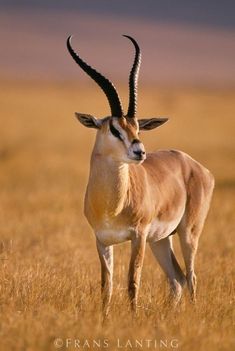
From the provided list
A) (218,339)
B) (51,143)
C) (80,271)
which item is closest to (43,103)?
(51,143)

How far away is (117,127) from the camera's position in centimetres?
904

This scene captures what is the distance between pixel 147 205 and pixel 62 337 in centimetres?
264

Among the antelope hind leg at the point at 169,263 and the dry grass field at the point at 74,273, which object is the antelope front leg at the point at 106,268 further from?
the antelope hind leg at the point at 169,263

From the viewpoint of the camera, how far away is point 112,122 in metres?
9.09

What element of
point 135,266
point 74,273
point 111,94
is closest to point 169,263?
point 74,273

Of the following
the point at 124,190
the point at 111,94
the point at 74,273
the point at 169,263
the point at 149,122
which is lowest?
the point at 74,273

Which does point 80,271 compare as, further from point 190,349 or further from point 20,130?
point 20,130

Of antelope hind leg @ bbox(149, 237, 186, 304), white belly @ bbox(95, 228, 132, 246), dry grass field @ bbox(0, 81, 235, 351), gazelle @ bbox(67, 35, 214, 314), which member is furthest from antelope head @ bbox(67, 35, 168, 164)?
antelope hind leg @ bbox(149, 237, 186, 304)

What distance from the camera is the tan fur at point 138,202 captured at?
9234 mm

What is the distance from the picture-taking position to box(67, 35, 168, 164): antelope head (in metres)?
8.89

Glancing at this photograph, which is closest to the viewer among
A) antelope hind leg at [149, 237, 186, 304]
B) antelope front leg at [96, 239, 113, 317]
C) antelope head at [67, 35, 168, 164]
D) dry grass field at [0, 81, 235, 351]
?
dry grass field at [0, 81, 235, 351]

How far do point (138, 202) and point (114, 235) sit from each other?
0.48 metres

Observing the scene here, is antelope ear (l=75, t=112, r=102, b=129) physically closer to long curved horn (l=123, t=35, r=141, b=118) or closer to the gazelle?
the gazelle

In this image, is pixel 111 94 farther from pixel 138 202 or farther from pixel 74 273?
pixel 74 273
